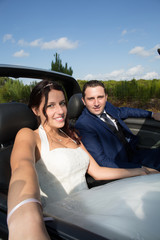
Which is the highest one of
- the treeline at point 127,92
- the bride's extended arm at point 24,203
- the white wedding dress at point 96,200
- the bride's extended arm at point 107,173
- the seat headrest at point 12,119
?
the treeline at point 127,92

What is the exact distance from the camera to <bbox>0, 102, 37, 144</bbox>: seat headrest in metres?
1.42

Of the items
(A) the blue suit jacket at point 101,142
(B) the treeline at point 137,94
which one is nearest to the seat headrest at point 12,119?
(A) the blue suit jacket at point 101,142

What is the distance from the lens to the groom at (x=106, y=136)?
2.04 meters

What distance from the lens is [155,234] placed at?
31.6 inches

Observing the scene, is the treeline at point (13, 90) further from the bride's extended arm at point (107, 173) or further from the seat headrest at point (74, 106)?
the bride's extended arm at point (107, 173)

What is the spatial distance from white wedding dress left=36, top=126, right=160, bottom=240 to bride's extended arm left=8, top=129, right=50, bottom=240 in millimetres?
256

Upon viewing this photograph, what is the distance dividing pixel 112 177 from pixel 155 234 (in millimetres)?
940

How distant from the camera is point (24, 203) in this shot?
744 millimetres

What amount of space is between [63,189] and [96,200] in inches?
13.7

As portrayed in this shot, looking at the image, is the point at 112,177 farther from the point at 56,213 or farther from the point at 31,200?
the point at 31,200

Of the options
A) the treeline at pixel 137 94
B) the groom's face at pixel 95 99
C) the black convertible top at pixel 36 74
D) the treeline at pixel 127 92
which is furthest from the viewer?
the treeline at pixel 137 94

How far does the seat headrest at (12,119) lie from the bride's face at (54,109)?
145mm

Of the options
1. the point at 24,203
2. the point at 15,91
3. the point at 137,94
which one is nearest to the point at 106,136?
the point at 24,203

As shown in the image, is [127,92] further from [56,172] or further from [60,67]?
[56,172]
